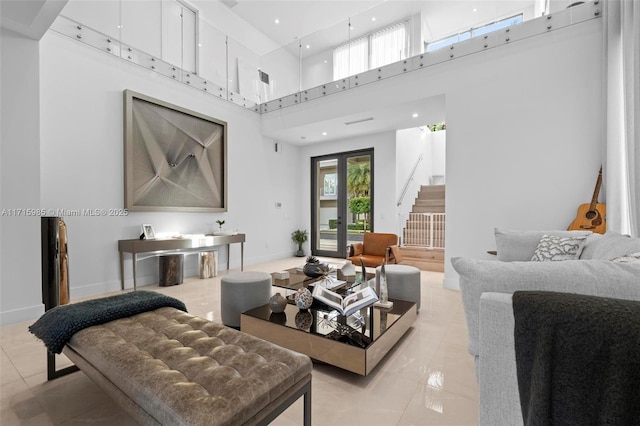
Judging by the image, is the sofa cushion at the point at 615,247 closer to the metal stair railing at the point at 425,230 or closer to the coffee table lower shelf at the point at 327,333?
the coffee table lower shelf at the point at 327,333

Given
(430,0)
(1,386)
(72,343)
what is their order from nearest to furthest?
(72,343)
(1,386)
(430,0)

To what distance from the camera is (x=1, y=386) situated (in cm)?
188

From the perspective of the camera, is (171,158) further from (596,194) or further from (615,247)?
(596,194)

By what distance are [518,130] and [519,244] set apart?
1807 mm

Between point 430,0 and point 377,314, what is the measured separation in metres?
6.56

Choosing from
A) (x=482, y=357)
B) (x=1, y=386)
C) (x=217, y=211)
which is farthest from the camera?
(x=217, y=211)

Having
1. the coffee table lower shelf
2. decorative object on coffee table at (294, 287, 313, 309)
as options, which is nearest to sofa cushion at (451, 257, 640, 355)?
the coffee table lower shelf

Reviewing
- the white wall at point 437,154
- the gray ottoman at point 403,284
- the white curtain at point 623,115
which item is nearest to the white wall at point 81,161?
the gray ottoman at point 403,284

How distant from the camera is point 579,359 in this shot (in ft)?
2.44

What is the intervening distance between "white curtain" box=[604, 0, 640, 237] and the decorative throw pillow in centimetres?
76

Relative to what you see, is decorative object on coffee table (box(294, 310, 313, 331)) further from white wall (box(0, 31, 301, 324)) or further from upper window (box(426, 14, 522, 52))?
upper window (box(426, 14, 522, 52))

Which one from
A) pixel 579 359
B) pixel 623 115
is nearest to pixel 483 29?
pixel 623 115

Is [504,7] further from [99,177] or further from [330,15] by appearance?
[99,177]

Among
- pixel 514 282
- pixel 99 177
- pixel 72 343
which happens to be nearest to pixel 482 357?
pixel 514 282
